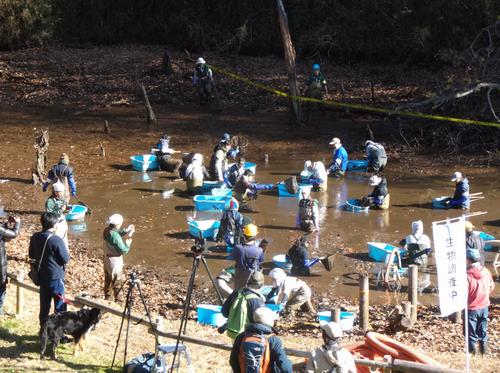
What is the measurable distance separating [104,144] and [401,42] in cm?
1461

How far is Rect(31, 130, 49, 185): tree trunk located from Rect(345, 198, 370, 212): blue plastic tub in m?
7.20

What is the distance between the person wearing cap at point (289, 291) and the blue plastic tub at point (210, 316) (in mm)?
1042

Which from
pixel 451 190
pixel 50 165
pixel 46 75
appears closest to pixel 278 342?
pixel 451 190

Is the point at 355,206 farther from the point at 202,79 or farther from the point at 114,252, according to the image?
the point at 202,79

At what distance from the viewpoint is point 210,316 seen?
12734 mm

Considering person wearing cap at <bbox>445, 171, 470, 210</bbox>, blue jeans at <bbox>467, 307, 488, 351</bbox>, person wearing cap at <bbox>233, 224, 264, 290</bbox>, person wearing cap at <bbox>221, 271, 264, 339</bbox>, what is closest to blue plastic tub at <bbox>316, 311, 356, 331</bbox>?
person wearing cap at <bbox>233, 224, 264, 290</bbox>

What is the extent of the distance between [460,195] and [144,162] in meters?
8.02

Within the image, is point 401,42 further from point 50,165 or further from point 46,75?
point 50,165

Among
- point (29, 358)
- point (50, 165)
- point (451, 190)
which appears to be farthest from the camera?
point (50, 165)

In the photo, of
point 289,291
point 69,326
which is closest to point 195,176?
point 289,291

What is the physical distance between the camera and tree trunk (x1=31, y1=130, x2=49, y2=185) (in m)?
20.4

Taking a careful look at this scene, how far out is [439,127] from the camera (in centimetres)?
2498

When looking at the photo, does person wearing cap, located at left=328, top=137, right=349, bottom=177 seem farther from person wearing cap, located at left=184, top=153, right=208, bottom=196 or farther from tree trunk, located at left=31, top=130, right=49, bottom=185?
tree trunk, located at left=31, top=130, right=49, bottom=185

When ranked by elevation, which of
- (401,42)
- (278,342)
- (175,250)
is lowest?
(175,250)
